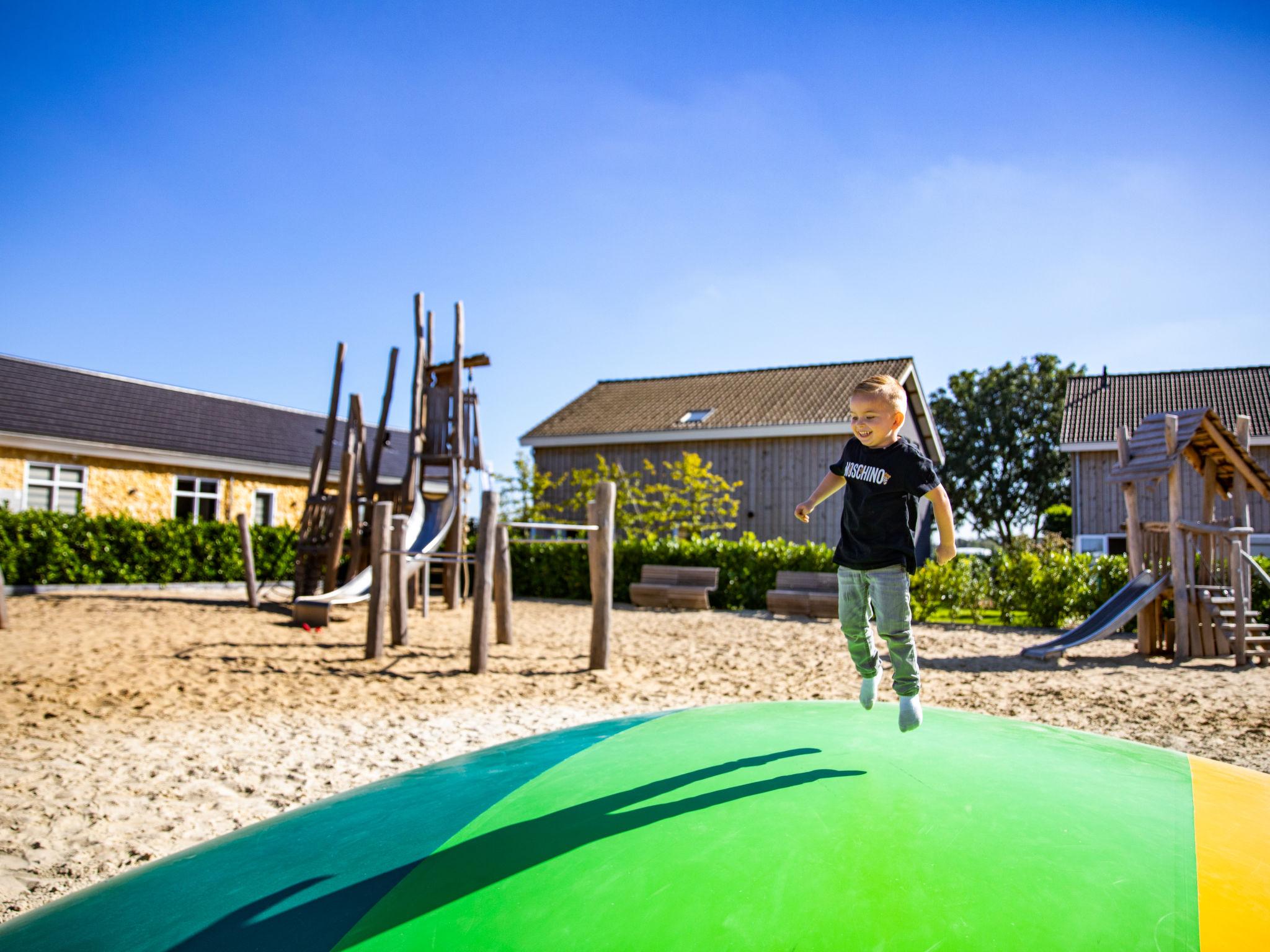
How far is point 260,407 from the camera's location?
29.5m

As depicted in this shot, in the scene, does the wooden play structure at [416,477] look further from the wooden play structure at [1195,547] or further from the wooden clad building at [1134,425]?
the wooden clad building at [1134,425]

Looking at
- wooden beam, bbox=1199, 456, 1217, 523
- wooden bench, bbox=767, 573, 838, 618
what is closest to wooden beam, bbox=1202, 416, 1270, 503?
wooden beam, bbox=1199, 456, 1217, 523

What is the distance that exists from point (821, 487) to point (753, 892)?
164 centimetres

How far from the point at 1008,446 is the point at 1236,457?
33671 millimetres

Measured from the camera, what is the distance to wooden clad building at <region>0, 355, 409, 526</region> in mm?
21469

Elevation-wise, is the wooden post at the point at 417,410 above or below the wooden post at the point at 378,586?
above

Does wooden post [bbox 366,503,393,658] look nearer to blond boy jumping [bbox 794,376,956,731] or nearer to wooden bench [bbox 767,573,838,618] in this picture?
blond boy jumping [bbox 794,376,956,731]

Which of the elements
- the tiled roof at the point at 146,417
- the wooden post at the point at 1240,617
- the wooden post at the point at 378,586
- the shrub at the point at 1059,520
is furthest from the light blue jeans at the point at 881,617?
the shrub at the point at 1059,520

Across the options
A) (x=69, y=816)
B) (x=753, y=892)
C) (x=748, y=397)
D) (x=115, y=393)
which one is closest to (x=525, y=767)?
(x=753, y=892)

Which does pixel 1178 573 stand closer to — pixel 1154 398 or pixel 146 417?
pixel 1154 398

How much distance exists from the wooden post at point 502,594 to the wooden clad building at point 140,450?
14.2 m

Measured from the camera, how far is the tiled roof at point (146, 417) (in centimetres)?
2236

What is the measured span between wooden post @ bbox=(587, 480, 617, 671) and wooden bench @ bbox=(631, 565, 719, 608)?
24.9ft

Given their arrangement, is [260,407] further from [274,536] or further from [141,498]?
[274,536]
